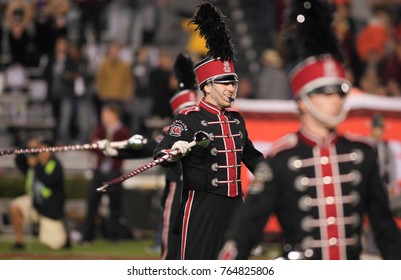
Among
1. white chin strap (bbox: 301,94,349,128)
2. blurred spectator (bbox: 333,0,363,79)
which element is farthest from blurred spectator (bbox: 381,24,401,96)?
white chin strap (bbox: 301,94,349,128)

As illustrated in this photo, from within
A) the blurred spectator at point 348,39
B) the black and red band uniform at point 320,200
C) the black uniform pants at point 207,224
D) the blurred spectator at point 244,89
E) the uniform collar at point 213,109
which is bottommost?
the black and red band uniform at point 320,200

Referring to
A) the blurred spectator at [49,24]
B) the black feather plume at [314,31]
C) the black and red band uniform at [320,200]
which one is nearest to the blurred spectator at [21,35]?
the blurred spectator at [49,24]

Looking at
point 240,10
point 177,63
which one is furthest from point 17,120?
point 177,63

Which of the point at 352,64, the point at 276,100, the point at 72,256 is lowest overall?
the point at 72,256

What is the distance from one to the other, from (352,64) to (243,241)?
14711 millimetres

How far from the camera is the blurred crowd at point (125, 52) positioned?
20656 millimetres

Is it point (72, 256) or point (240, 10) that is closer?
point (72, 256)

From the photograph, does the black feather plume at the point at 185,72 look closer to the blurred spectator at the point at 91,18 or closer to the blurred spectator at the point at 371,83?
the blurred spectator at the point at 371,83

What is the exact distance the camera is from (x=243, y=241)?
6.71 metres

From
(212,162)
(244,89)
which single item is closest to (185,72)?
(212,162)

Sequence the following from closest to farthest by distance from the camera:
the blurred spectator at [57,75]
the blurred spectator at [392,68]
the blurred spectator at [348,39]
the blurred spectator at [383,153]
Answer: the blurred spectator at [383,153] < the blurred spectator at [392,68] < the blurred spectator at [348,39] < the blurred spectator at [57,75]

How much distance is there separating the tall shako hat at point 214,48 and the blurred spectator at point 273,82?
9268 mm

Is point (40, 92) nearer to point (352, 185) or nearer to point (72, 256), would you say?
point (72, 256)

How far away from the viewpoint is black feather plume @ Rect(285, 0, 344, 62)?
22.9 feet
